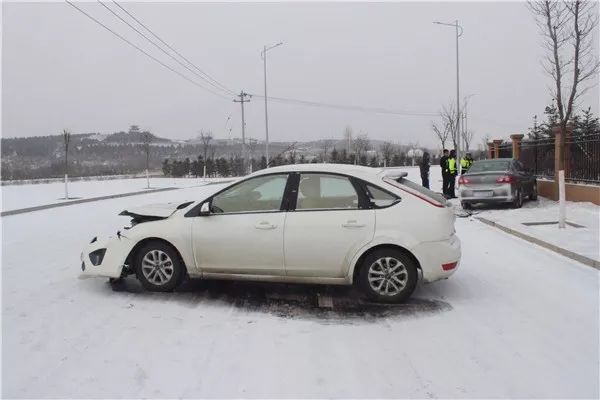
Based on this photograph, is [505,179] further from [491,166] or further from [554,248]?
[554,248]

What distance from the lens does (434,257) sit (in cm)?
532

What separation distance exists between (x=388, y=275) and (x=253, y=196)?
68.6 inches

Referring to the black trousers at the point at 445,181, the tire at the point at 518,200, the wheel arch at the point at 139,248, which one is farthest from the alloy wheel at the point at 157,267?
the black trousers at the point at 445,181

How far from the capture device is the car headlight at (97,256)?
5.99 m

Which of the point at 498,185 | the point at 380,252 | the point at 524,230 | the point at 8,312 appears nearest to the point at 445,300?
the point at 380,252

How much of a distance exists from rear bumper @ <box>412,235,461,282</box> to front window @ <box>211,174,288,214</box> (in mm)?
1629

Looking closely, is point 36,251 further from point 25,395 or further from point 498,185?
point 498,185

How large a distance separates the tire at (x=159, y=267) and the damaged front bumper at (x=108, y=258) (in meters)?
0.18

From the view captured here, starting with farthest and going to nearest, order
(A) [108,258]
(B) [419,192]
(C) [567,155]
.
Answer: (C) [567,155] → (A) [108,258] → (B) [419,192]

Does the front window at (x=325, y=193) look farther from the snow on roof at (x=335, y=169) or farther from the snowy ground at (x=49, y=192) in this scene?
the snowy ground at (x=49, y=192)

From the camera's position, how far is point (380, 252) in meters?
5.34

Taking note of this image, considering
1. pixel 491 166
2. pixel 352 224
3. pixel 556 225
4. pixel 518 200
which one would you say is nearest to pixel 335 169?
pixel 352 224

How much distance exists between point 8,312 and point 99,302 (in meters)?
0.87

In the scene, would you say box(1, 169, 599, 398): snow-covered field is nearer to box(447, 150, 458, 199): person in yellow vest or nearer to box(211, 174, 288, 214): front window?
box(211, 174, 288, 214): front window
